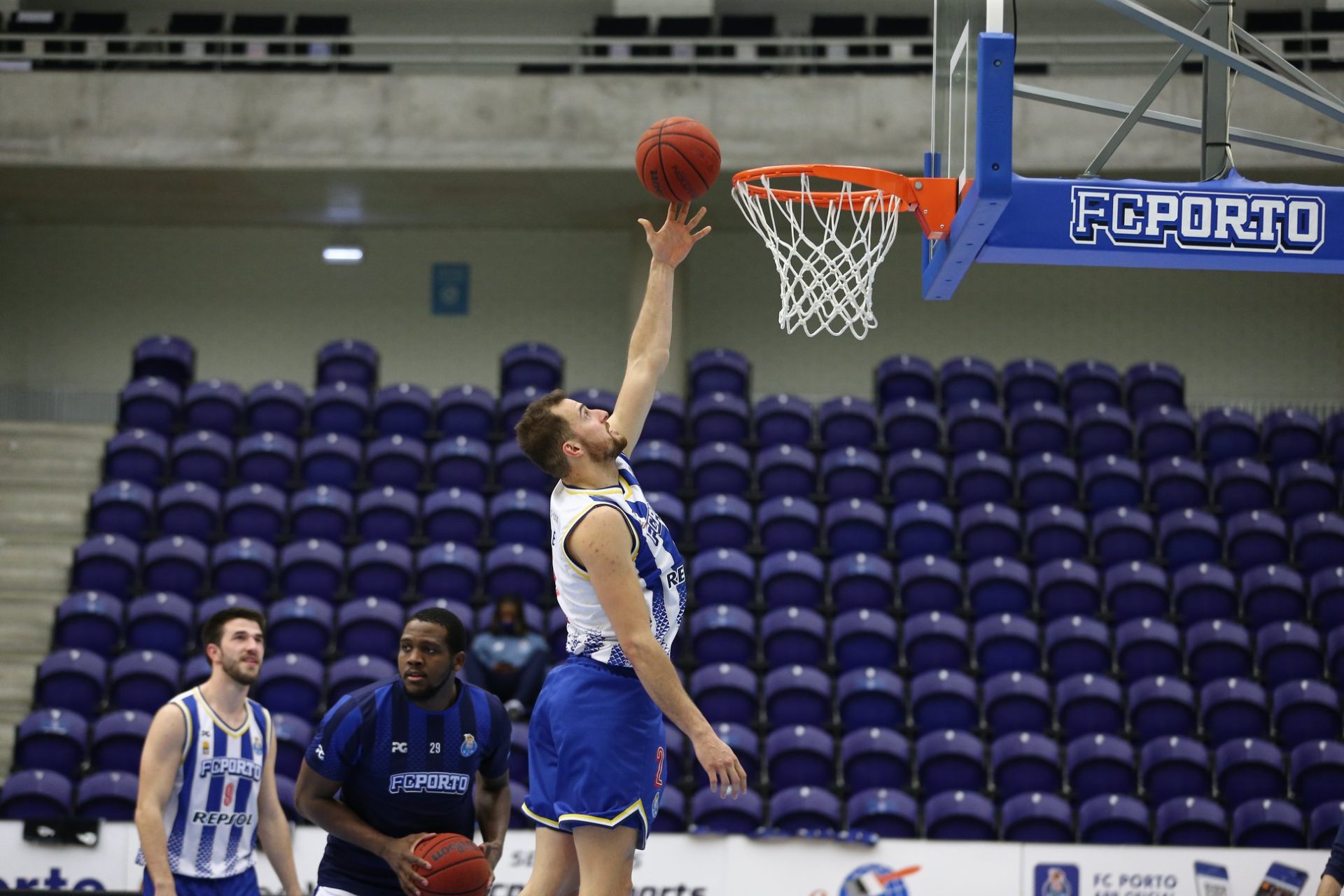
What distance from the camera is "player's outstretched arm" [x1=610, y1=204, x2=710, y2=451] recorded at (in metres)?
4.72

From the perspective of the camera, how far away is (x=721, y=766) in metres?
3.88

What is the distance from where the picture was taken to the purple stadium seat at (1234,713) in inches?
423

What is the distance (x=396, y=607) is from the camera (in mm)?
11250

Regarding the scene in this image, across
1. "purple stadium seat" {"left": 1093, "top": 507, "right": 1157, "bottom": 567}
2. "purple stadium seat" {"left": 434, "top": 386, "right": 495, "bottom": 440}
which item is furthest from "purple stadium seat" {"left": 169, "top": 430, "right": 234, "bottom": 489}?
"purple stadium seat" {"left": 1093, "top": 507, "right": 1157, "bottom": 567}

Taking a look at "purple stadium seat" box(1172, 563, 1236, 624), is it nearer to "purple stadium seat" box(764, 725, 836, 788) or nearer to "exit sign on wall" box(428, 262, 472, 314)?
"purple stadium seat" box(764, 725, 836, 788)

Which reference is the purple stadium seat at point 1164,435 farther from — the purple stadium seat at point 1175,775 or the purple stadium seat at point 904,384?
the purple stadium seat at point 1175,775

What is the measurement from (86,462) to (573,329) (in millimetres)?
5021

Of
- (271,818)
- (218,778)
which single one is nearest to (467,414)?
(271,818)

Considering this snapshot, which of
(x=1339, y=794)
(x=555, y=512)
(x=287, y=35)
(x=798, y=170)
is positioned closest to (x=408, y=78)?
(x=287, y=35)

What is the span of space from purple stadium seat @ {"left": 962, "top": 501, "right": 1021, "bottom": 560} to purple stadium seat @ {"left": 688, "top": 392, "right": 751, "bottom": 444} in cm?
217

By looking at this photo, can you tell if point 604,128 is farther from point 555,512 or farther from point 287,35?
point 555,512

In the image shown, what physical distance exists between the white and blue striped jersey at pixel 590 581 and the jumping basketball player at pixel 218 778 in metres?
2.05

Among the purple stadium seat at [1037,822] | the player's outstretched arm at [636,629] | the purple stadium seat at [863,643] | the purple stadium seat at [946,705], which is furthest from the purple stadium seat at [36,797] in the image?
the player's outstretched arm at [636,629]

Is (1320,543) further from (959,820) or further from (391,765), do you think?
(391,765)
